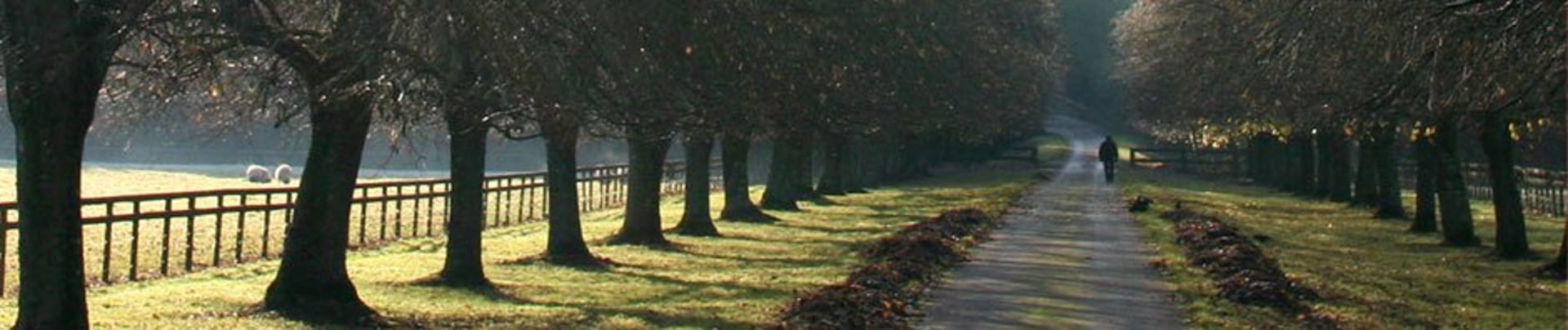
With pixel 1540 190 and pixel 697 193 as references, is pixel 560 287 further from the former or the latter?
pixel 1540 190

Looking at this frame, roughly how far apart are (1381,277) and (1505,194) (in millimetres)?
3623

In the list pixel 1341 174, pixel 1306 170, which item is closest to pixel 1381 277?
pixel 1341 174

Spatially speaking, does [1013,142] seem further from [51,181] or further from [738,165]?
[51,181]

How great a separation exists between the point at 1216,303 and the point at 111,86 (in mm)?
9445

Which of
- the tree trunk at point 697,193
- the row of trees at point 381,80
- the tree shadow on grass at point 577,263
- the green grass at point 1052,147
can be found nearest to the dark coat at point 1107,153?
the green grass at point 1052,147

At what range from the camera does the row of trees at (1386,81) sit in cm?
1421

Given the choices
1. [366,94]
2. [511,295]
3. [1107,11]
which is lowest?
[511,295]

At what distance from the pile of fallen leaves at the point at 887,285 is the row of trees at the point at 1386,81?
13.5 ft

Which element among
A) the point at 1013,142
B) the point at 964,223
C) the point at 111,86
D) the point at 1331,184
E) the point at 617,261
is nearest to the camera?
the point at 111,86

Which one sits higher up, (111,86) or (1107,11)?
(1107,11)

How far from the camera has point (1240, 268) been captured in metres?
21.4

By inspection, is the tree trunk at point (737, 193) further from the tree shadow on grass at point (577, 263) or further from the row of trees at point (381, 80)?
the row of trees at point (381, 80)

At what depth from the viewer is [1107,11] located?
113312mm

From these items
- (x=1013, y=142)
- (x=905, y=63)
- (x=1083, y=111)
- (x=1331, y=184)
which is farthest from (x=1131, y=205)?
(x=1083, y=111)
